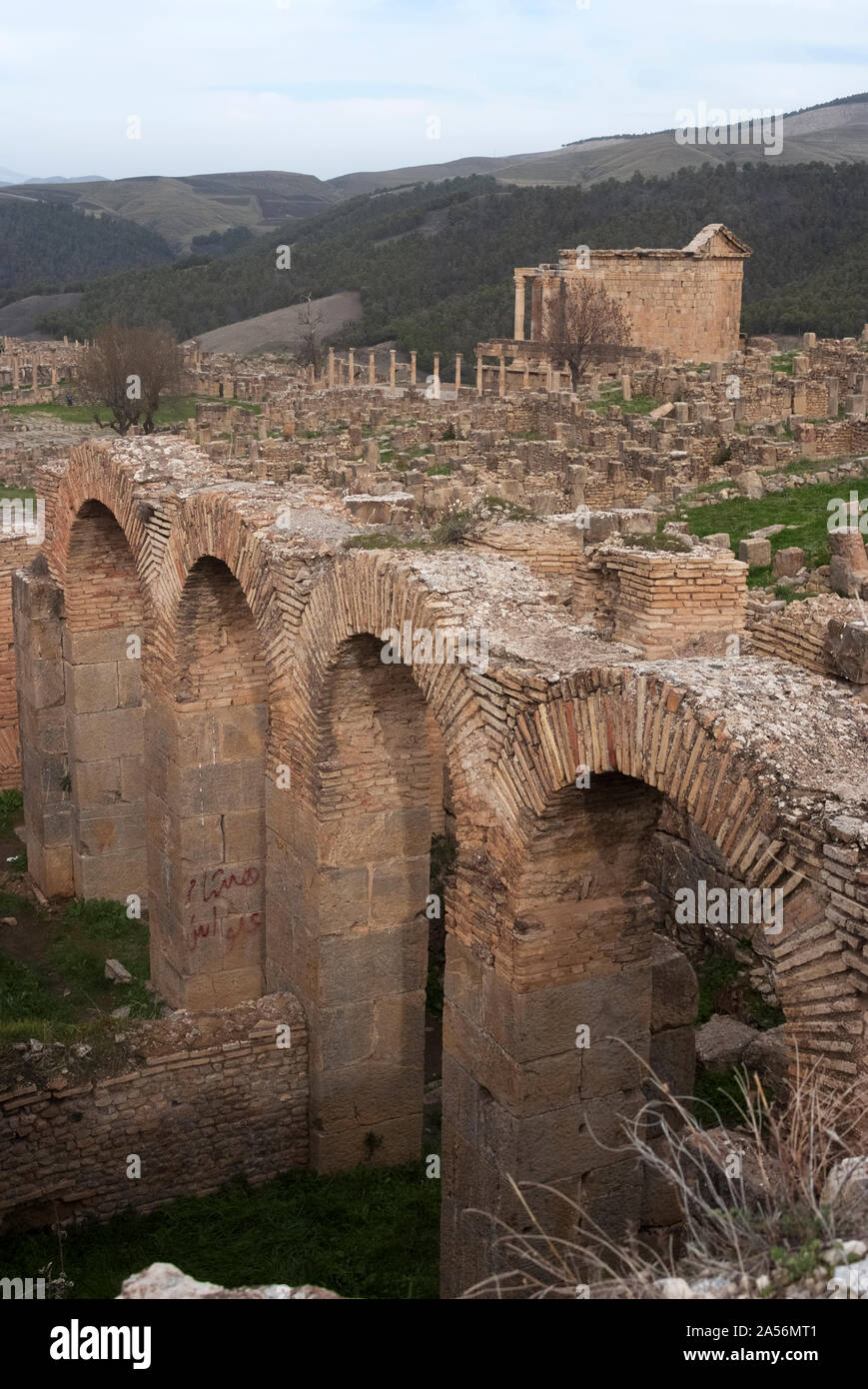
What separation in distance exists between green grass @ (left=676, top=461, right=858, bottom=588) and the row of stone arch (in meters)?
4.66

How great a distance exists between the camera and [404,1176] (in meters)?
8.81

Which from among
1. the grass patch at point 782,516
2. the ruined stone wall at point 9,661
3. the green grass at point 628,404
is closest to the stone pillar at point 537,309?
the green grass at point 628,404

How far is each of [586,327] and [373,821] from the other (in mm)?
31166

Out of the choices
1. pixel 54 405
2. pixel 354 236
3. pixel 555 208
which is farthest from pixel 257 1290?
pixel 354 236

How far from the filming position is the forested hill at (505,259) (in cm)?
5272

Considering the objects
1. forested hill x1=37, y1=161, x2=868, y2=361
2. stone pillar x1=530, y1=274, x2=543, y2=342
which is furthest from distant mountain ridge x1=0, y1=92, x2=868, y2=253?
stone pillar x1=530, y1=274, x2=543, y2=342

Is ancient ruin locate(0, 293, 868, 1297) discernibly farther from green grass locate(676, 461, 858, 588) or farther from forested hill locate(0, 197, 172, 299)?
forested hill locate(0, 197, 172, 299)

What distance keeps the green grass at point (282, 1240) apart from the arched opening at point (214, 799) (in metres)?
2.18

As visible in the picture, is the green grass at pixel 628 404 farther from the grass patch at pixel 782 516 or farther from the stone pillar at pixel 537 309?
the stone pillar at pixel 537 309

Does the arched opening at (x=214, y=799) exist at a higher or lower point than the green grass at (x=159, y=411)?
lower

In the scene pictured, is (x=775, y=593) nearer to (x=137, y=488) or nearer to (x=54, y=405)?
(x=137, y=488)

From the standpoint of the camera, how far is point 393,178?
538 ft

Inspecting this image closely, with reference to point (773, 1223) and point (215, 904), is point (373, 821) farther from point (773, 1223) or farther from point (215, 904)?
point (773, 1223)

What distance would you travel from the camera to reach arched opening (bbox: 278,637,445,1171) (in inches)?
338
